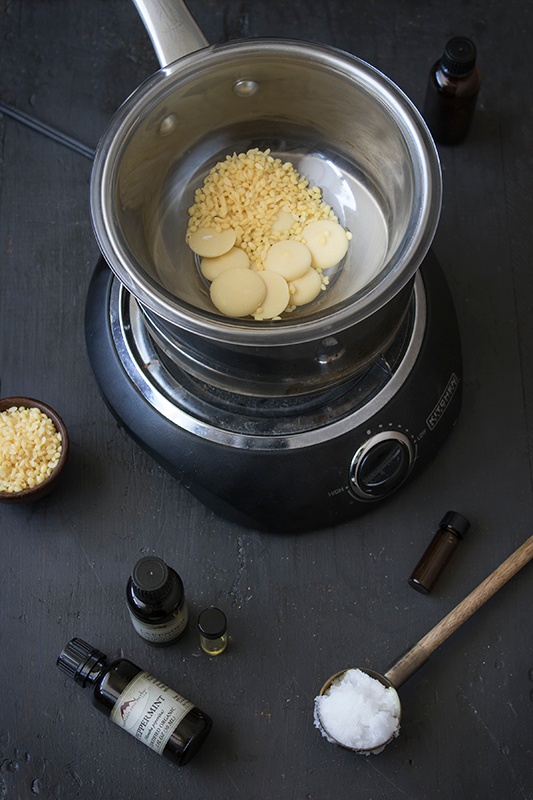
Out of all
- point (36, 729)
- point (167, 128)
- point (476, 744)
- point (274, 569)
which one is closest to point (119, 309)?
point (167, 128)

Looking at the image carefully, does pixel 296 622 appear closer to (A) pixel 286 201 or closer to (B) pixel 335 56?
(A) pixel 286 201

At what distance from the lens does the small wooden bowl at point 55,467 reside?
3.26 feet

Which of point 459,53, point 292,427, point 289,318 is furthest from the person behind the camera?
point 459,53

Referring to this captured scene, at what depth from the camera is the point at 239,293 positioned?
953 mm

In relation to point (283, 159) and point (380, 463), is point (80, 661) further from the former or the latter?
point (283, 159)

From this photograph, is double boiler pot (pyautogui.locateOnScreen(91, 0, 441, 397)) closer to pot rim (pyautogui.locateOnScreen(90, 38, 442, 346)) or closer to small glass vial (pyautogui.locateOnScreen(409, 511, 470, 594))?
pot rim (pyautogui.locateOnScreen(90, 38, 442, 346))

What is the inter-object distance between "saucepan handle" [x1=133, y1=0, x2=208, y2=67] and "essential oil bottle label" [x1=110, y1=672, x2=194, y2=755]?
2.01ft

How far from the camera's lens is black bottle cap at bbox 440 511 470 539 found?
1.02 metres

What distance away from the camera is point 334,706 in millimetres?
933

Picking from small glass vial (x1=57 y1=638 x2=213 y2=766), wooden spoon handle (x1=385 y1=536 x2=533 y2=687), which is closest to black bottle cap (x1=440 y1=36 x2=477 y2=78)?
wooden spoon handle (x1=385 y1=536 x2=533 y2=687)

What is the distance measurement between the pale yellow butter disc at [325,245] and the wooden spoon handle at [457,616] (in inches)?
14.3

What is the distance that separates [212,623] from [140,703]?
0.10 m

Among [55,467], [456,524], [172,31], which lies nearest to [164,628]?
[55,467]

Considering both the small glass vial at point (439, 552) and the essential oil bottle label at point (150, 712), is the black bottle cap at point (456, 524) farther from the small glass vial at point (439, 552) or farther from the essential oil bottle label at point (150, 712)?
the essential oil bottle label at point (150, 712)
